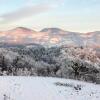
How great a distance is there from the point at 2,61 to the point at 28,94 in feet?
139

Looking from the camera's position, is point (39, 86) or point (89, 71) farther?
point (89, 71)

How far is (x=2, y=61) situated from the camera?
61.5 m

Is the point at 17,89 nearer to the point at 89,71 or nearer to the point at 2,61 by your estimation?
the point at 89,71

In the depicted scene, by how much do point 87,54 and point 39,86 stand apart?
4549 centimetres

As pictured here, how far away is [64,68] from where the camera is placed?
56094mm

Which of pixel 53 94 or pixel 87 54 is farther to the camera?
pixel 87 54

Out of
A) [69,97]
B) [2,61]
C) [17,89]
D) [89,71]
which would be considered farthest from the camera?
[2,61]

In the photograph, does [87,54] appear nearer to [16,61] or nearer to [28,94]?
[16,61]

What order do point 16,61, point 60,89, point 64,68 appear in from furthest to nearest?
point 16,61 → point 64,68 → point 60,89

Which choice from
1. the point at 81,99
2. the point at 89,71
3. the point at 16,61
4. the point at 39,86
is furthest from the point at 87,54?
the point at 81,99

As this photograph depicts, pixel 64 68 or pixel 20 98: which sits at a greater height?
pixel 20 98

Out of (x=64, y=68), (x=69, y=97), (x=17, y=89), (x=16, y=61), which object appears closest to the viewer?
(x=69, y=97)

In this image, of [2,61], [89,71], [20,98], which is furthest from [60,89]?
[2,61]

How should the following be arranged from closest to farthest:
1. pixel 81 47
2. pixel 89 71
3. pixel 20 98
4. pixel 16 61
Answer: pixel 20 98, pixel 89 71, pixel 16 61, pixel 81 47
